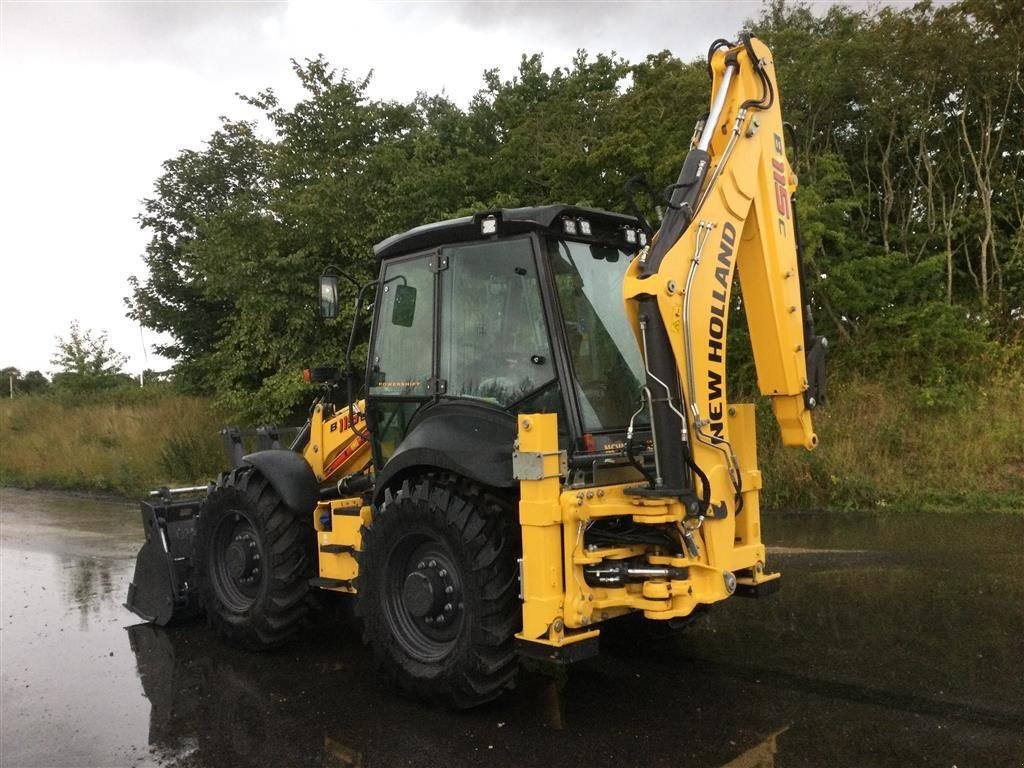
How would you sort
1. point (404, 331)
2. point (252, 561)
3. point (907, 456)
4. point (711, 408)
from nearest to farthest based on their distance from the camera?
point (711, 408) → point (404, 331) → point (252, 561) → point (907, 456)

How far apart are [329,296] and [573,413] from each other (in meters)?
1.98

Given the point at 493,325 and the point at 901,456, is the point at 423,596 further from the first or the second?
the point at 901,456

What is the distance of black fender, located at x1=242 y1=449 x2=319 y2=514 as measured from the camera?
5.71 meters

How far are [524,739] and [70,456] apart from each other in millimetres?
16703

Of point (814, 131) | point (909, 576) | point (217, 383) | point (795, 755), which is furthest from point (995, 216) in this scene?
point (217, 383)

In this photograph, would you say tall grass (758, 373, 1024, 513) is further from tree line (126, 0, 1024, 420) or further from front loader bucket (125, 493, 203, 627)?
front loader bucket (125, 493, 203, 627)

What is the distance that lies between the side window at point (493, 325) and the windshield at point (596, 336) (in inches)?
6.1

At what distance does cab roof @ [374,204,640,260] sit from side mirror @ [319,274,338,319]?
0.43 meters

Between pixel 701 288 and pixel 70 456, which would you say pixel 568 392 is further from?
pixel 70 456

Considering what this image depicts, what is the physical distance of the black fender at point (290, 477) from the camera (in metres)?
5.71

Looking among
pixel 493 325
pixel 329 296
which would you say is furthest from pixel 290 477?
pixel 493 325

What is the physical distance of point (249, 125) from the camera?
21359 mm

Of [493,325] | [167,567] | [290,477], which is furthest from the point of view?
[167,567]

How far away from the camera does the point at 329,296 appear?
5.64 metres
